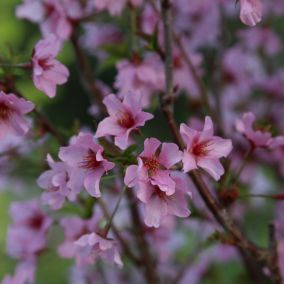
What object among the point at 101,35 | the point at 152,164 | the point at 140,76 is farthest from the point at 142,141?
the point at 101,35

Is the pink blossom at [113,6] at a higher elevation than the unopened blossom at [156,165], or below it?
higher

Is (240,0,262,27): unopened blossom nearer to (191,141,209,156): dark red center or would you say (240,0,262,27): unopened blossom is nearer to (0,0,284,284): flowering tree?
(0,0,284,284): flowering tree

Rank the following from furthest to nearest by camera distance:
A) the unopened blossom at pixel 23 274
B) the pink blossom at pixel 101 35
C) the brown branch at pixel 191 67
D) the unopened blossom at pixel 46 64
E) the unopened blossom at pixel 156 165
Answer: the pink blossom at pixel 101 35 < the brown branch at pixel 191 67 < the unopened blossom at pixel 23 274 < the unopened blossom at pixel 46 64 < the unopened blossom at pixel 156 165

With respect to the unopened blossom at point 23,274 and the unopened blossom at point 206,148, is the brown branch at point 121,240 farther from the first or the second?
the unopened blossom at point 206,148

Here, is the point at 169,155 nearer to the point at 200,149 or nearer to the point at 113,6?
the point at 200,149

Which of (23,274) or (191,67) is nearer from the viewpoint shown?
(23,274)

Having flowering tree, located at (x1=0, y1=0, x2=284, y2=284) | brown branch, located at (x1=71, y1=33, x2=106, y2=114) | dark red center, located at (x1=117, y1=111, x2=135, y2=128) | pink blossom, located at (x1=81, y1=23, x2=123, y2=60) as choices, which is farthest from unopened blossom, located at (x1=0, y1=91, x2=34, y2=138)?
pink blossom, located at (x1=81, y1=23, x2=123, y2=60)

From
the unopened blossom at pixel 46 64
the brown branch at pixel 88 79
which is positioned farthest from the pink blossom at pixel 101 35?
the unopened blossom at pixel 46 64
